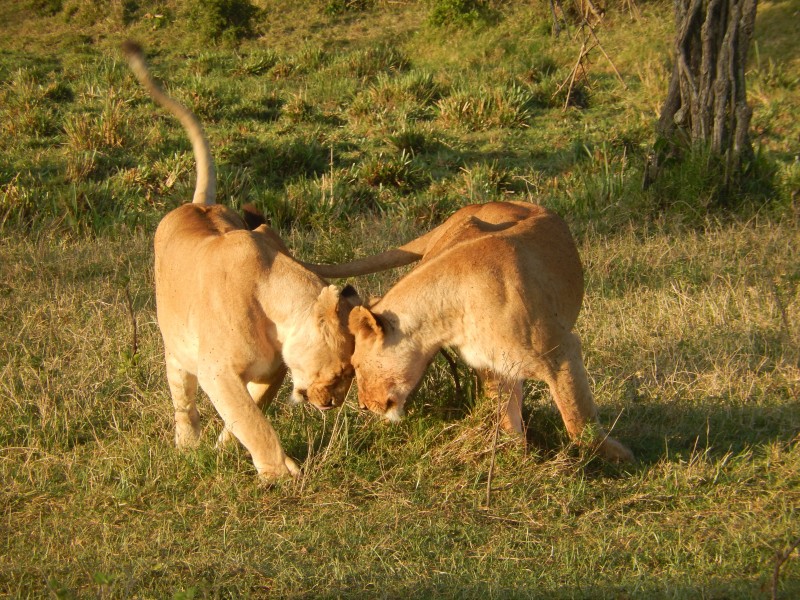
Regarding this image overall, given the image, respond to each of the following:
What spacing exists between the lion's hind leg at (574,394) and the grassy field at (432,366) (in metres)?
0.13

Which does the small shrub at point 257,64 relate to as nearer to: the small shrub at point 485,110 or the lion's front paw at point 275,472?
the small shrub at point 485,110

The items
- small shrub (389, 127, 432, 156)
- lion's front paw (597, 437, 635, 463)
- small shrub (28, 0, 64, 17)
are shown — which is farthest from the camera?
small shrub (28, 0, 64, 17)

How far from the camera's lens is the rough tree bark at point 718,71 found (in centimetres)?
880

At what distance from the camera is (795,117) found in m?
11.9

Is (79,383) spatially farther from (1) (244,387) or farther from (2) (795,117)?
(2) (795,117)

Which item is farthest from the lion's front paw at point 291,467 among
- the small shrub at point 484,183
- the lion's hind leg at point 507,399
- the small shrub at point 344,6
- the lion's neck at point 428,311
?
the small shrub at point 344,6

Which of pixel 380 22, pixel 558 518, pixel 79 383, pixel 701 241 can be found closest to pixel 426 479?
pixel 558 518

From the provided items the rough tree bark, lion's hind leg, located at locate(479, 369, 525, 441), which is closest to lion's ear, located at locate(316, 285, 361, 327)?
lion's hind leg, located at locate(479, 369, 525, 441)

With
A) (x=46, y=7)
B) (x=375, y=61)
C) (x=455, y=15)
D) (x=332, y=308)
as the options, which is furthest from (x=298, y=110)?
(x=332, y=308)

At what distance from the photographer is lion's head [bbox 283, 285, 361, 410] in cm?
437

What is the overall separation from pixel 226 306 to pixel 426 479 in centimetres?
124

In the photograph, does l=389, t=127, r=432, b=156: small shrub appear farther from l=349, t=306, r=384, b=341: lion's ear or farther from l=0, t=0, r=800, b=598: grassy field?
l=349, t=306, r=384, b=341: lion's ear

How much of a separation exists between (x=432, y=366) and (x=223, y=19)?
12017 millimetres

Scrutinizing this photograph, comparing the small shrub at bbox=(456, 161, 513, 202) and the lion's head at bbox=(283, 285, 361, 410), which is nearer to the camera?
the lion's head at bbox=(283, 285, 361, 410)
